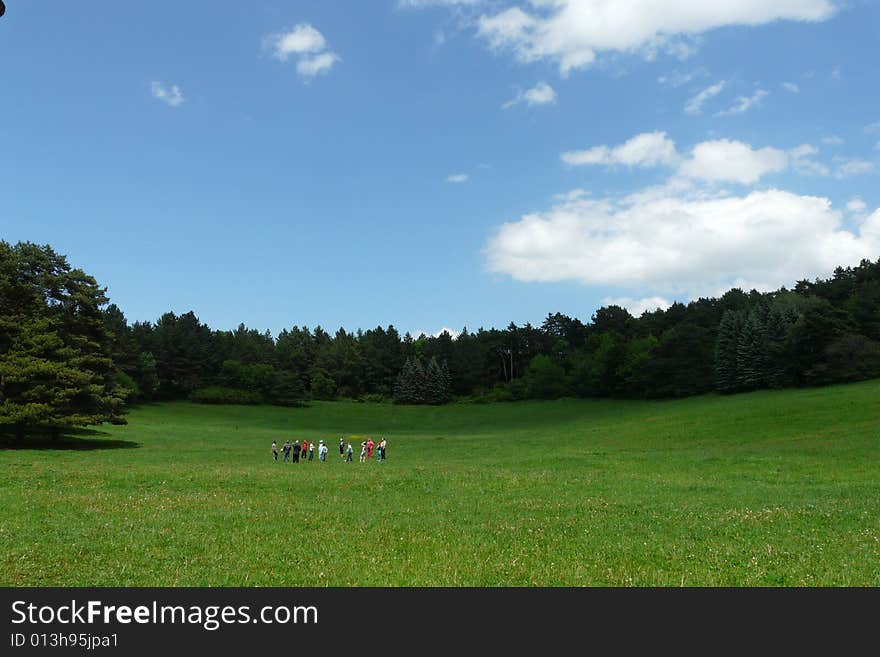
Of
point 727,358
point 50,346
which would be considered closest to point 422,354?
point 727,358

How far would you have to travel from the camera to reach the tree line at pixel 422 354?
54.4 m

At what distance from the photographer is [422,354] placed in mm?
178500

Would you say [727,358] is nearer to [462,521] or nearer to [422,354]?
[422,354]

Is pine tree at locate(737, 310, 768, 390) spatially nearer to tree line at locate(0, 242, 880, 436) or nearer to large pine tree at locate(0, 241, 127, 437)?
tree line at locate(0, 242, 880, 436)

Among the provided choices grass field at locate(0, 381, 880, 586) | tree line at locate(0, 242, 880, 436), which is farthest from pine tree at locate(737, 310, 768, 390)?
grass field at locate(0, 381, 880, 586)

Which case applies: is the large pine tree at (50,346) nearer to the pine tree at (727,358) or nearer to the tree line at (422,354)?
the tree line at (422,354)

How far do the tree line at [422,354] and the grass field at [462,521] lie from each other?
12601 millimetres

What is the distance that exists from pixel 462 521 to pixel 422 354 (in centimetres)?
16035

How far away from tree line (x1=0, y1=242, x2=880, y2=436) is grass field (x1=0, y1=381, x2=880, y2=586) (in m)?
12.6

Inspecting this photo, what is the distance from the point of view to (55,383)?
51.4 metres

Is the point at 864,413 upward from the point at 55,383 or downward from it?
downward
